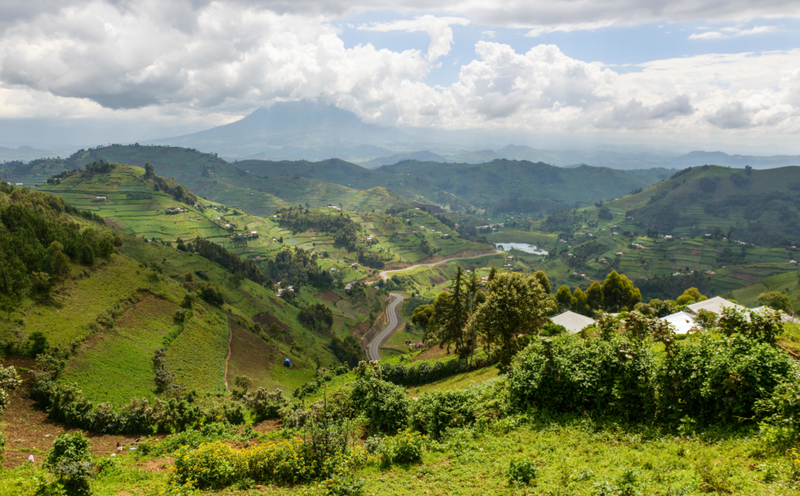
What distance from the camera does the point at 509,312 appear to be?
2736cm

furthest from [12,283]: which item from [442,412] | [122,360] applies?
[442,412]

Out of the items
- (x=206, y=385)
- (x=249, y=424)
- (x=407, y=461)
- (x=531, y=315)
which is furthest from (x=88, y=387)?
(x=531, y=315)

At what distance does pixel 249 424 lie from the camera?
23.5m

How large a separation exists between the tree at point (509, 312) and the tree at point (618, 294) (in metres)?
42.9

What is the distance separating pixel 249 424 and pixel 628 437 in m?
22.3

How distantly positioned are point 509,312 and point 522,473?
17604 mm

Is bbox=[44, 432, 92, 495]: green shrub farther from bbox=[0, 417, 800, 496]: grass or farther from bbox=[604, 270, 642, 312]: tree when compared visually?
Result: bbox=[604, 270, 642, 312]: tree

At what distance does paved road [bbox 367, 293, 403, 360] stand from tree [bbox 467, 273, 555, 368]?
224ft

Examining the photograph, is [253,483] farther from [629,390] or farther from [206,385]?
[206,385]

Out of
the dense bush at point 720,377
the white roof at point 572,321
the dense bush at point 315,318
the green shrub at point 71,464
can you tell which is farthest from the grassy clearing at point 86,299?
the white roof at point 572,321

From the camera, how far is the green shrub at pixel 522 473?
34.3 ft

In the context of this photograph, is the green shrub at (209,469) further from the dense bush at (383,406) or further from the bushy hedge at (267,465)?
the dense bush at (383,406)

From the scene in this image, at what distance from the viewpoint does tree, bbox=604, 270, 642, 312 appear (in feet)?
205

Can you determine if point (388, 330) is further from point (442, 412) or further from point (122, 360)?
point (442, 412)
